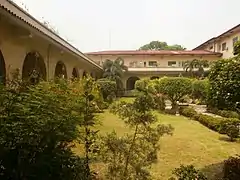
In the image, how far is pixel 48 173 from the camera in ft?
16.7

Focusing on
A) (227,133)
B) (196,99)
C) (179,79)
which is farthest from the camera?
(196,99)

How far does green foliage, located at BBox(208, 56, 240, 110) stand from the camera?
723 centimetres

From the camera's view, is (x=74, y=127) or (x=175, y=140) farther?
(x=175, y=140)

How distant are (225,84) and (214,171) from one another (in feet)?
7.11

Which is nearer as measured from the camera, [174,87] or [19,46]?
[19,46]

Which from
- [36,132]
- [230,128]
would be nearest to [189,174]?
[36,132]

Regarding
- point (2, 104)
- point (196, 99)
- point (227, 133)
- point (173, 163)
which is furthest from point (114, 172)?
point (196, 99)

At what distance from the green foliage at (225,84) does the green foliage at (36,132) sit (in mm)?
3494

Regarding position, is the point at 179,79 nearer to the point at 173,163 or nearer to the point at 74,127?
the point at 173,163

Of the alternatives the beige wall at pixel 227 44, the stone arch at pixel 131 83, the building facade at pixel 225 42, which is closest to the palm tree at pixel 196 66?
the beige wall at pixel 227 44

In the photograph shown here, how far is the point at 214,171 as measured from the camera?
26.9 feet

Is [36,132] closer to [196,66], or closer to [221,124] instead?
[221,124]

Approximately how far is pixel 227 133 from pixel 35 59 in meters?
8.08

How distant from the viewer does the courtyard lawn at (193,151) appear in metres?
8.35
